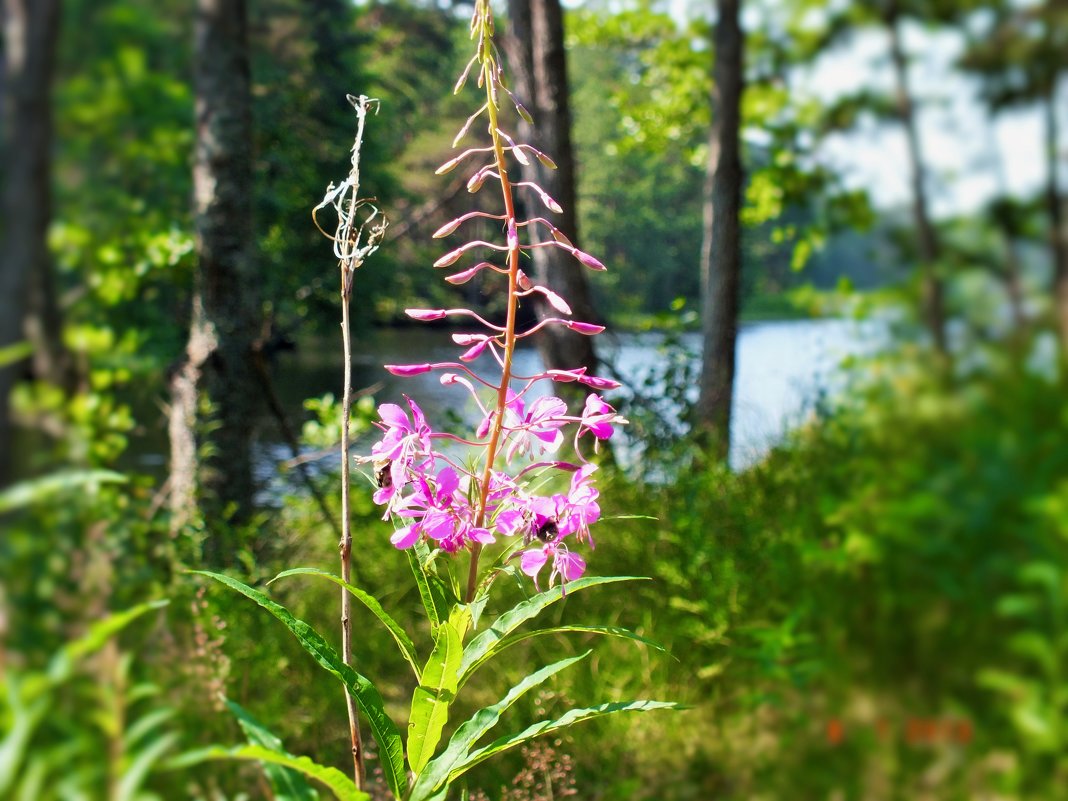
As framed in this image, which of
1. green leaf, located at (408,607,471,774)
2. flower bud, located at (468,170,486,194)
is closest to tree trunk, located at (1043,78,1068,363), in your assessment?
flower bud, located at (468,170,486,194)

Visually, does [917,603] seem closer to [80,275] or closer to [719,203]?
[80,275]

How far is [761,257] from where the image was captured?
7.29 m

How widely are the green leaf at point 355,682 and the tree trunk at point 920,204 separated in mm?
1434

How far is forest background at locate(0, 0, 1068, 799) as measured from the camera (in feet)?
4.53

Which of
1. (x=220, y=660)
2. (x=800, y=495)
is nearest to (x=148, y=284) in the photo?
(x=220, y=660)

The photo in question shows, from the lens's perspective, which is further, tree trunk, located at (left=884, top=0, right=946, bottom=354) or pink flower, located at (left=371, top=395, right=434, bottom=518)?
tree trunk, located at (left=884, top=0, right=946, bottom=354)

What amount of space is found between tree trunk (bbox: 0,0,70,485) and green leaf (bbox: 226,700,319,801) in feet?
1.75

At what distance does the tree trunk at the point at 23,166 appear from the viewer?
1353 millimetres

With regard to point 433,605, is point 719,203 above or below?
above

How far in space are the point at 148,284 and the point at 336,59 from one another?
18.2 ft

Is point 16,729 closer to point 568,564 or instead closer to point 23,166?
point 568,564

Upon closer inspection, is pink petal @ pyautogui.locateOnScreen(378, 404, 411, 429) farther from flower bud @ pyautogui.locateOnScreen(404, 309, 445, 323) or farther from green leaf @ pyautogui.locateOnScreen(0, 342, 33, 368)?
green leaf @ pyautogui.locateOnScreen(0, 342, 33, 368)
